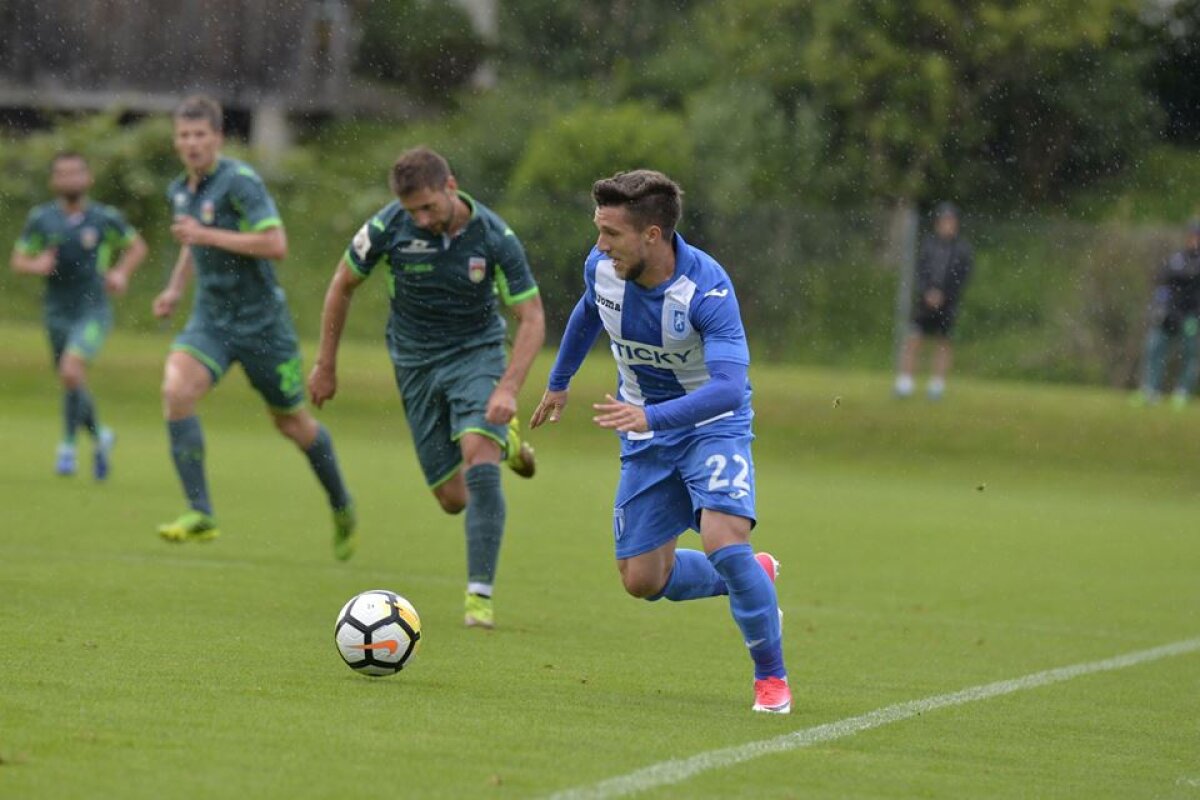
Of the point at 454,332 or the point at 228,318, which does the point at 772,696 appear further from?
the point at 228,318

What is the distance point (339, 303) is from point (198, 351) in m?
1.87

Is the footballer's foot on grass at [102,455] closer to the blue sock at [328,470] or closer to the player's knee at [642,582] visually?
the blue sock at [328,470]

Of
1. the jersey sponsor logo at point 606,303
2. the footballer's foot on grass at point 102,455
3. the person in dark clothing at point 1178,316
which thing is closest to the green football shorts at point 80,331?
the footballer's foot on grass at point 102,455

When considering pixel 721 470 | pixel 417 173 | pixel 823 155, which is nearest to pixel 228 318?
pixel 417 173

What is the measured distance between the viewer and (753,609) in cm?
694

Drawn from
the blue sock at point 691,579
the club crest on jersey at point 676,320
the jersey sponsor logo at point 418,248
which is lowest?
the blue sock at point 691,579

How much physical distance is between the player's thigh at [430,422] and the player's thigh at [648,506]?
7.55ft

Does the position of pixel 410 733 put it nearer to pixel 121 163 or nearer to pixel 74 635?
pixel 74 635

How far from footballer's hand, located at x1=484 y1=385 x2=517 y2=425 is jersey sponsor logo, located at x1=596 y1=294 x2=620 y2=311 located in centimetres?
169

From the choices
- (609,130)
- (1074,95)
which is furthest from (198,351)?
(1074,95)

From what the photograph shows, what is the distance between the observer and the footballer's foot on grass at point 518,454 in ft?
31.2

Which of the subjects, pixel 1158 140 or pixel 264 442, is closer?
pixel 264 442

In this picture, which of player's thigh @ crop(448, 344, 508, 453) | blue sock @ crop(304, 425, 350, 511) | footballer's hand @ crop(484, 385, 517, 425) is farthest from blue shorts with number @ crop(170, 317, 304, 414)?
footballer's hand @ crop(484, 385, 517, 425)

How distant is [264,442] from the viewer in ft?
70.8
